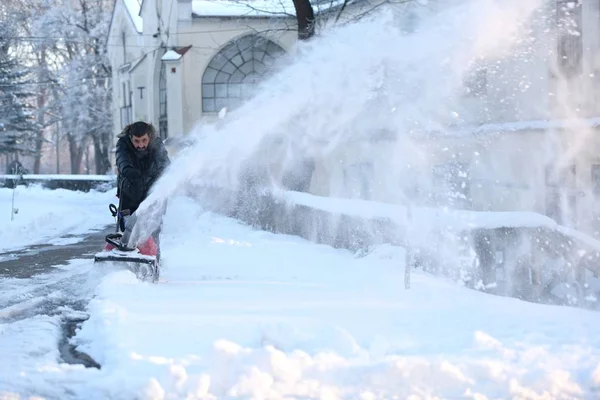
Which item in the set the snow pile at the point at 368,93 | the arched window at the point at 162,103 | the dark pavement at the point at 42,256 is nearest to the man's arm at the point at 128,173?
the snow pile at the point at 368,93

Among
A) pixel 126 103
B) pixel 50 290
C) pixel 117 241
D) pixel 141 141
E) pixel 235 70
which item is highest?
pixel 235 70

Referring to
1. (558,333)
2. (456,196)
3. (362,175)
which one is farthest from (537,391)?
(362,175)

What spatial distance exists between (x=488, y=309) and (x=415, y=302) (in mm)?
770

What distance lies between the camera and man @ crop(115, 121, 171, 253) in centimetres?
898

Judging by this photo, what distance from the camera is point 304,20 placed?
740 inches

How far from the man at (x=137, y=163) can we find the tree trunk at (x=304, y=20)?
9.70 meters

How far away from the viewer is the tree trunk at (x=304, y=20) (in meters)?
18.4

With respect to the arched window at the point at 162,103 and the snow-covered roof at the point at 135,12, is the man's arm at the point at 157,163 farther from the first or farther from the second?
the snow-covered roof at the point at 135,12

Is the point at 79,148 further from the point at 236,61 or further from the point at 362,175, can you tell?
the point at 362,175

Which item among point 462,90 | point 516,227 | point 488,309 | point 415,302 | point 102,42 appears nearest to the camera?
point 488,309

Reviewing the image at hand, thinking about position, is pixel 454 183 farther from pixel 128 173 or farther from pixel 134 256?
pixel 134 256

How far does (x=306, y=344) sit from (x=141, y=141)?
13.3 ft

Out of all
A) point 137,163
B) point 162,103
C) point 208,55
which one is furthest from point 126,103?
point 137,163

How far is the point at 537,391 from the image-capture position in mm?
4887
